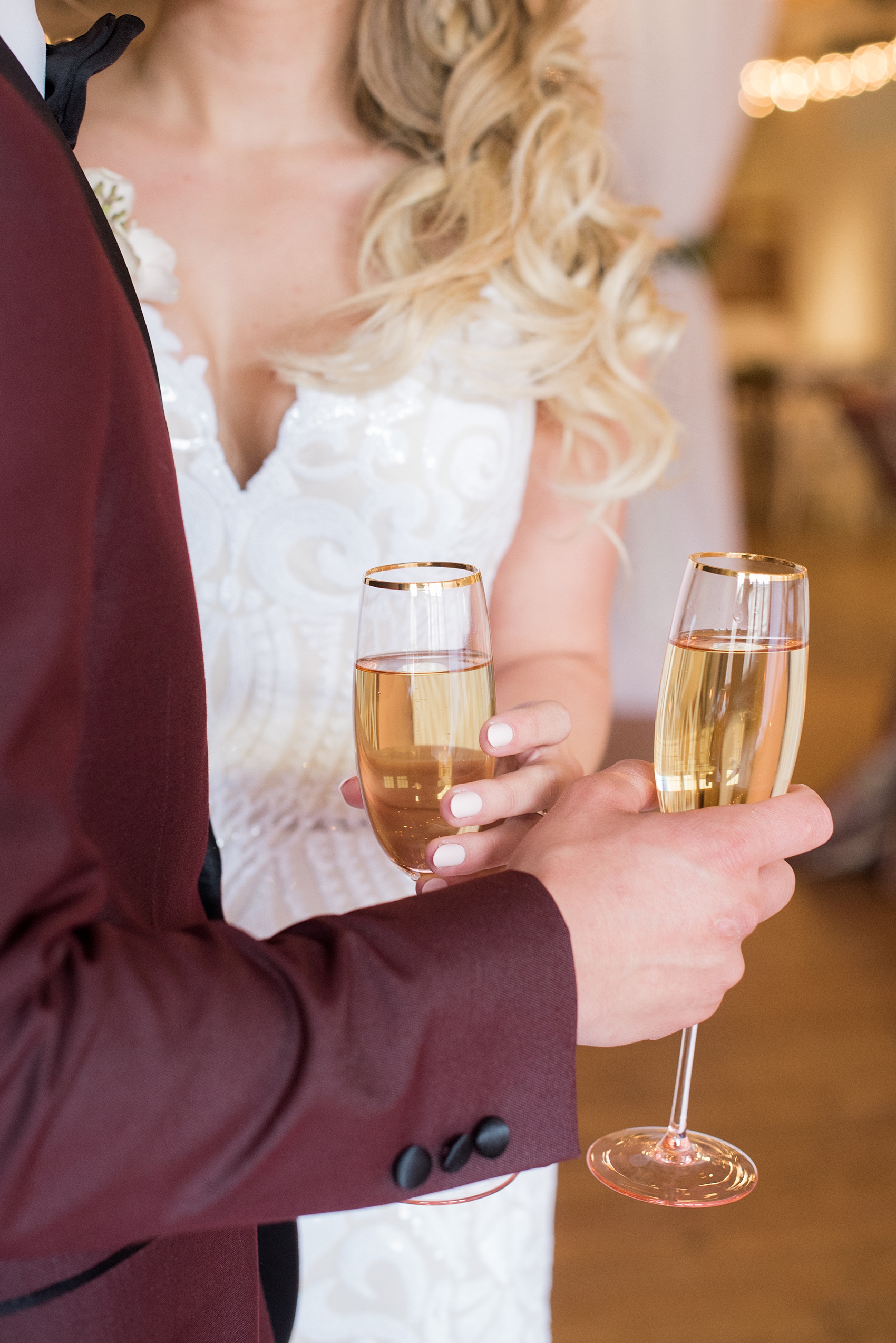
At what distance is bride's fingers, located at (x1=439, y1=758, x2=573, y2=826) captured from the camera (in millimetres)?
857

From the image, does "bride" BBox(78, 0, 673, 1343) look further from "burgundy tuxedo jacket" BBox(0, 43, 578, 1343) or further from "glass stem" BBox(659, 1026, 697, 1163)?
"burgundy tuxedo jacket" BBox(0, 43, 578, 1343)

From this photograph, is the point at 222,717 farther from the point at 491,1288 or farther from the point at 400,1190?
the point at 400,1190

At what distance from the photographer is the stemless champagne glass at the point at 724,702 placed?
868 mm

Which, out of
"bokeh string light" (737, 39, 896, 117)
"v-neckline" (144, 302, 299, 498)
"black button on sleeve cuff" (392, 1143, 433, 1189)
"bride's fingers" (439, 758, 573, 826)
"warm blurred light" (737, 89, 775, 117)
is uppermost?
"warm blurred light" (737, 89, 775, 117)

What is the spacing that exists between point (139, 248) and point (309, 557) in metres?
0.40

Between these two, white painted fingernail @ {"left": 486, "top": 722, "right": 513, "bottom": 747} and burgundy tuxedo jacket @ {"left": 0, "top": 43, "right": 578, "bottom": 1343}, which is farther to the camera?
white painted fingernail @ {"left": 486, "top": 722, "right": 513, "bottom": 747}

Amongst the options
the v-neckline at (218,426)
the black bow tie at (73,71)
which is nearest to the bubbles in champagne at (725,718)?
the black bow tie at (73,71)

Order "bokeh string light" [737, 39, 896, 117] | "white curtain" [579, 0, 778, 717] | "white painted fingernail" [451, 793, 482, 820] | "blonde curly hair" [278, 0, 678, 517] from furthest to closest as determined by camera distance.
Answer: "bokeh string light" [737, 39, 896, 117] → "white curtain" [579, 0, 778, 717] → "blonde curly hair" [278, 0, 678, 517] → "white painted fingernail" [451, 793, 482, 820]

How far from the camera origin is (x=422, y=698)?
2.90 ft

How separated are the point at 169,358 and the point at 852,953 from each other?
8.55 feet

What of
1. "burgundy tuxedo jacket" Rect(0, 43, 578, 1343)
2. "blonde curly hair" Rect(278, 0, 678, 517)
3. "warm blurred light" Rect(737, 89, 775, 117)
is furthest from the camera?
"warm blurred light" Rect(737, 89, 775, 117)

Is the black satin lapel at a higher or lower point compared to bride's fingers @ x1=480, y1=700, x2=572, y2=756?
higher

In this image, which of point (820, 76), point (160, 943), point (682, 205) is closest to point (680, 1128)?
point (160, 943)

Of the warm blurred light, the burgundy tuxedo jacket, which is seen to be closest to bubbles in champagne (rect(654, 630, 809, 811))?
the burgundy tuxedo jacket
